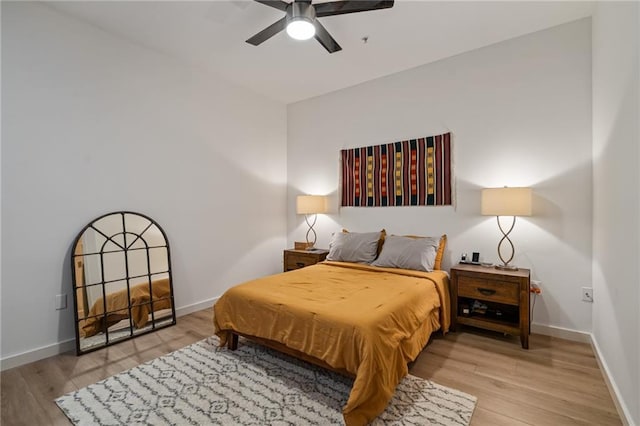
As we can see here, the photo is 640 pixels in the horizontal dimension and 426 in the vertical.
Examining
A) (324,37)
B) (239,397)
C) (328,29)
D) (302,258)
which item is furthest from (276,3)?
(302,258)

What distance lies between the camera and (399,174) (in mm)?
3629

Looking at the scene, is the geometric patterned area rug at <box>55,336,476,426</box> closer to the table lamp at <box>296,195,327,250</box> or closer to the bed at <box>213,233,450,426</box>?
the bed at <box>213,233,450,426</box>

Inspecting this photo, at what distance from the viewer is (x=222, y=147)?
151 inches

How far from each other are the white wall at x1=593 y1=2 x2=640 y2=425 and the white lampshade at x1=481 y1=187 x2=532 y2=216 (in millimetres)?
469

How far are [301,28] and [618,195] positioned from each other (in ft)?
7.68

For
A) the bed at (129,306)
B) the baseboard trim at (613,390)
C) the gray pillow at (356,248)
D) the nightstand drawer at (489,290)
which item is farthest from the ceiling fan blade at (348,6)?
the bed at (129,306)

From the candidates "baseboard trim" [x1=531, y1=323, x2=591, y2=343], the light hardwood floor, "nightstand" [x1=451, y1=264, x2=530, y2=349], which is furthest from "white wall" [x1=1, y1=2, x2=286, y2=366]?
"baseboard trim" [x1=531, y1=323, x2=591, y2=343]

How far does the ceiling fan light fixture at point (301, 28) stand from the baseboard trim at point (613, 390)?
3.02 metres

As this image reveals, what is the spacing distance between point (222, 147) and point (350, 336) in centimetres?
298

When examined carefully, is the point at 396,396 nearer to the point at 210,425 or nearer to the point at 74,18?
the point at 210,425

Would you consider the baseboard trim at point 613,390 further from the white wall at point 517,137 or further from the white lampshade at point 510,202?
the white lampshade at point 510,202

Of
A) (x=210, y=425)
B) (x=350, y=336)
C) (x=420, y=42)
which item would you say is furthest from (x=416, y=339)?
(x=420, y=42)

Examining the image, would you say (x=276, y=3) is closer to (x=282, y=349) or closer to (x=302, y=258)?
(x=282, y=349)

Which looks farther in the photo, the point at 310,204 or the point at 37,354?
the point at 310,204
